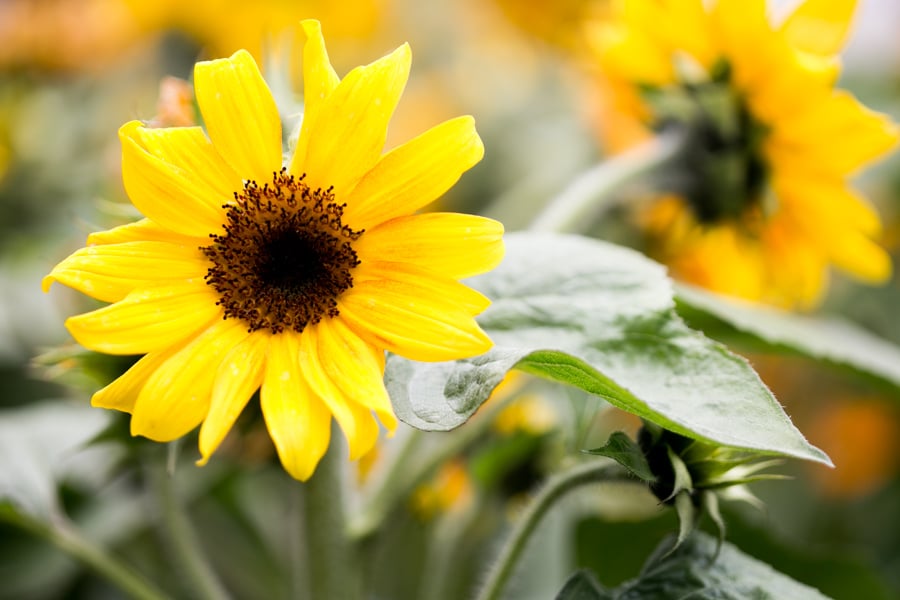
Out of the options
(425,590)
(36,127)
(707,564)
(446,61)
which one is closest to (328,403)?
(707,564)

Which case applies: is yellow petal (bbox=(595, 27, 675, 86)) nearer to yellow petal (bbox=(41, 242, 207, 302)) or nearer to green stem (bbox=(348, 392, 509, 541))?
green stem (bbox=(348, 392, 509, 541))

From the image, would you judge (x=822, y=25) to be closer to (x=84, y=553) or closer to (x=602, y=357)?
(x=602, y=357)

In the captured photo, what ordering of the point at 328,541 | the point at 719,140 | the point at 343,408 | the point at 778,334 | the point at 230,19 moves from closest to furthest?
the point at 343,408, the point at 328,541, the point at 778,334, the point at 719,140, the point at 230,19

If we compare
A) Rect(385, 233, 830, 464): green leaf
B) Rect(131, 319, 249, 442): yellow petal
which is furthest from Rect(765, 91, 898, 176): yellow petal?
Rect(131, 319, 249, 442): yellow petal

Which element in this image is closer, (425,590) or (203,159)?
(203,159)

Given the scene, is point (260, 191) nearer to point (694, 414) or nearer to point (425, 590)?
point (694, 414)

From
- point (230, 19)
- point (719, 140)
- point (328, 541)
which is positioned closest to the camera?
point (328, 541)

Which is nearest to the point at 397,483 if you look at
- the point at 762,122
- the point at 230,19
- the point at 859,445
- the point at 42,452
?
the point at 42,452
